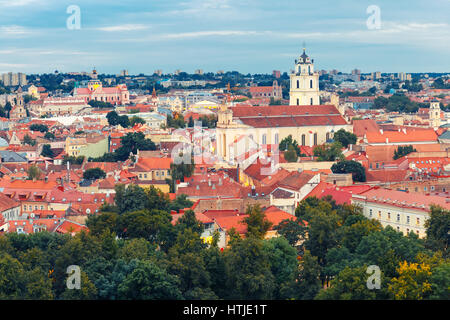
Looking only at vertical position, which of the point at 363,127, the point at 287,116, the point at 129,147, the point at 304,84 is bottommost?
the point at 129,147

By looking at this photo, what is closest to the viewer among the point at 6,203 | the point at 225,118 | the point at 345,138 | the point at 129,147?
the point at 6,203

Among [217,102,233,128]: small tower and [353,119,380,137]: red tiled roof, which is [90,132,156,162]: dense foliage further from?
[353,119,380,137]: red tiled roof

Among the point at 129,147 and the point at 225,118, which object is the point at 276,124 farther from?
the point at 129,147

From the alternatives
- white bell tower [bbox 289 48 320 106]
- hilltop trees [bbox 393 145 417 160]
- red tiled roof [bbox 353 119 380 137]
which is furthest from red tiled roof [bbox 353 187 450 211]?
white bell tower [bbox 289 48 320 106]

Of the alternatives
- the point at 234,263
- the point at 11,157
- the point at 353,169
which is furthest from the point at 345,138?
the point at 234,263

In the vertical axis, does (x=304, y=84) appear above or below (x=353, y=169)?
above

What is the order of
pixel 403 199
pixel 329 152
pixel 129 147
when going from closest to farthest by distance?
pixel 403 199
pixel 329 152
pixel 129 147
